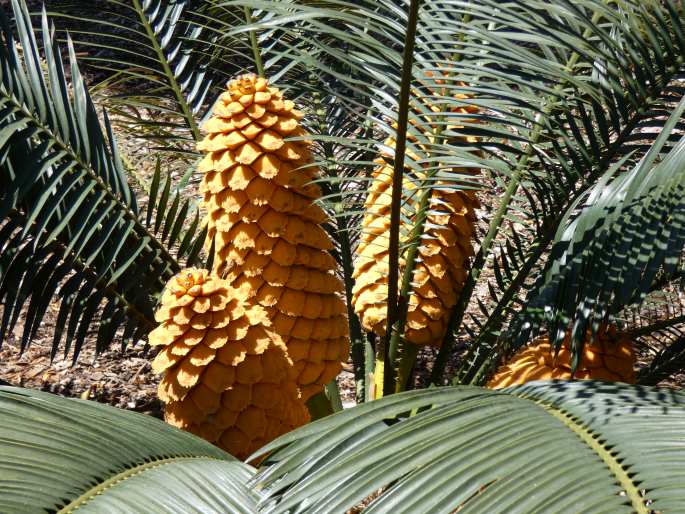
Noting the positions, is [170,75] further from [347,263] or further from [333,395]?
[333,395]

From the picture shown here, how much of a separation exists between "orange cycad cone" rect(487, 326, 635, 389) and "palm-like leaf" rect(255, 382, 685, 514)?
0.74 metres

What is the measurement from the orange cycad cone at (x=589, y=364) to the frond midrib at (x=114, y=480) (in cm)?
98

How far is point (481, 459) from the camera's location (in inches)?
43.9

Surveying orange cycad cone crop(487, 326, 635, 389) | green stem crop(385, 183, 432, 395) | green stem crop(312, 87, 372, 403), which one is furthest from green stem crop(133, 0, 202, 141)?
orange cycad cone crop(487, 326, 635, 389)

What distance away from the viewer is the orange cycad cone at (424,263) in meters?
2.21

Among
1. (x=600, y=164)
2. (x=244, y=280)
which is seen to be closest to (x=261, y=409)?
(x=244, y=280)

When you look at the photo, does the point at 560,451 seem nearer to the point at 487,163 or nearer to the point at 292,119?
the point at 487,163

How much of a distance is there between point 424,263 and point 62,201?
94cm

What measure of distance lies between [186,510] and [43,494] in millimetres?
190

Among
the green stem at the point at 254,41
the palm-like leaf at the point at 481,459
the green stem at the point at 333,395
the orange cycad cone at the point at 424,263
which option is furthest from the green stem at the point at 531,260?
the green stem at the point at 254,41

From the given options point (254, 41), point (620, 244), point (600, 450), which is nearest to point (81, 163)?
point (254, 41)

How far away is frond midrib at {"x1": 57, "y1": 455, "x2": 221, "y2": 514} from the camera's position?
113cm

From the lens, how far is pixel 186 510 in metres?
1.16

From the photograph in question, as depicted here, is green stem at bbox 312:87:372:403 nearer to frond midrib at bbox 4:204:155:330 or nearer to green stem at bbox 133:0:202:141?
green stem at bbox 133:0:202:141
